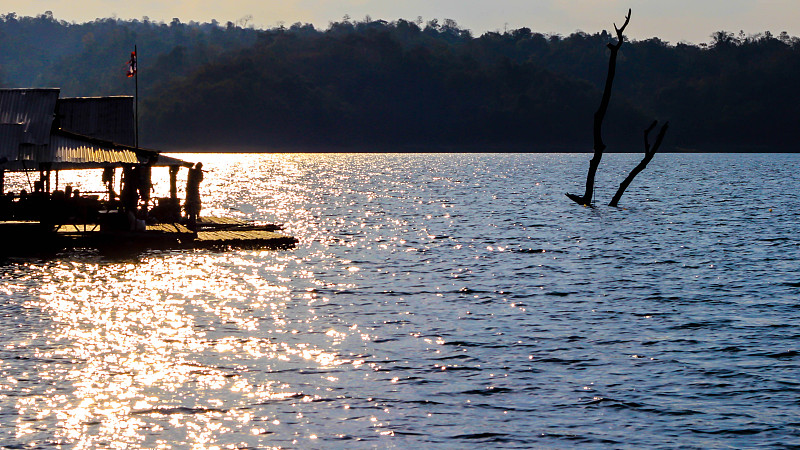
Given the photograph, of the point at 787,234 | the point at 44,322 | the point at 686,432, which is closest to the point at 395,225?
the point at 787,234

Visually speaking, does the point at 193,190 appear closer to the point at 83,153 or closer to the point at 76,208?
the point at 76,208

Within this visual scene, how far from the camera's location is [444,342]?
2445 cm

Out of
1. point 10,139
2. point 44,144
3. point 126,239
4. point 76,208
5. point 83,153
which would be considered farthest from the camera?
point 76,208

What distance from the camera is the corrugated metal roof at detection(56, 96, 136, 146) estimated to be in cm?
5547

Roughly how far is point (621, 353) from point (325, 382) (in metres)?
7.29

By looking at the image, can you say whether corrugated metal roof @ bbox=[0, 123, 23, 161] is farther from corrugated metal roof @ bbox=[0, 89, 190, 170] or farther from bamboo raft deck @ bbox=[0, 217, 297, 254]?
bamboo raft deck @ bbox=[0, 217, 297, 254]

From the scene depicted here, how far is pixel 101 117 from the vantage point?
183ft

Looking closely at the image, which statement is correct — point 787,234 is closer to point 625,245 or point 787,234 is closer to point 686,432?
point 625,245

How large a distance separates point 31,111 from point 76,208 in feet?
16.2

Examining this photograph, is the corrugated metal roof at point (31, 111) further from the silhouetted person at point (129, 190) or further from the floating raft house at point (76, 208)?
the silhouetted person at point (129, 190)

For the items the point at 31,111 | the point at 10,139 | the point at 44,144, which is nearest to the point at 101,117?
the point at 31,111

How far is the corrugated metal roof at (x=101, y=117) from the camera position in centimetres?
5547

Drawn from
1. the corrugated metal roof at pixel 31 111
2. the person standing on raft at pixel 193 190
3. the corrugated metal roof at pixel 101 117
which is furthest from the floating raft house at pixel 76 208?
the corrugated metal roof at pixel 101 117

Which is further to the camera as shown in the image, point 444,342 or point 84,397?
point 444,342
